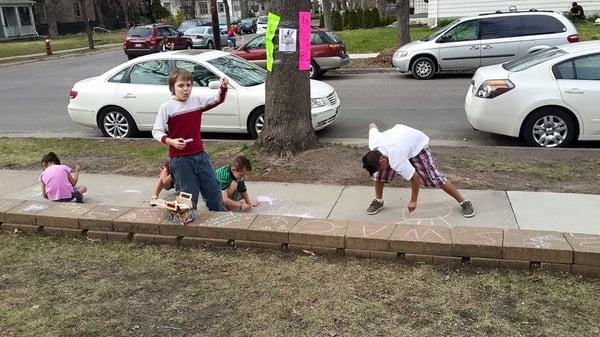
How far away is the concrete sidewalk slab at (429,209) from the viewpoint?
4.84 metres

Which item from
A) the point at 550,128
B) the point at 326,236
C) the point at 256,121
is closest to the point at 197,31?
the point at 256,121

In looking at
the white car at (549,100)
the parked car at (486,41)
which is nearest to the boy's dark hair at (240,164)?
the white car at (549,100)

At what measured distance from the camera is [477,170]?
6203mm

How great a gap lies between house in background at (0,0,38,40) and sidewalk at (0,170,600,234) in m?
51.5

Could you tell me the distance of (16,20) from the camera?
5269 cm

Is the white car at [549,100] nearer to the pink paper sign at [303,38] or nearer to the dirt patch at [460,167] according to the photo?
the dirt patch at [460,167]

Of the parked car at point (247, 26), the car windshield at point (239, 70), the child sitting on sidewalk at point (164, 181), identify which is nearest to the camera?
the child sitting on sidewalk at point (164, 181)

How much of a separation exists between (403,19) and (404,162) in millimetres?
14328

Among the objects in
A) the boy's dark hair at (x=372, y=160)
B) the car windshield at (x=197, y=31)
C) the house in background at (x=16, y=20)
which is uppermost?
the house in background at (x=16, y=20)

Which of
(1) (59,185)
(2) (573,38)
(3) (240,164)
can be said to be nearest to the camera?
(3) (240,164)

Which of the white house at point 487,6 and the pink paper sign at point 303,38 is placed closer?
the pink paper sign at point 303,38

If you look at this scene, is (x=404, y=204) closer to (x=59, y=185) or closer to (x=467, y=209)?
(x=467, y=209)

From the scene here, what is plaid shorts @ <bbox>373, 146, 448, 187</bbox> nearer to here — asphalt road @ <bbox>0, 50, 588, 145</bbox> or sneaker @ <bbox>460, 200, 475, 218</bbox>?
sneaker @ <bbox>460, 200, 475, 218</bbox>

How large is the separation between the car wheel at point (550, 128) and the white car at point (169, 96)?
9.66ft
